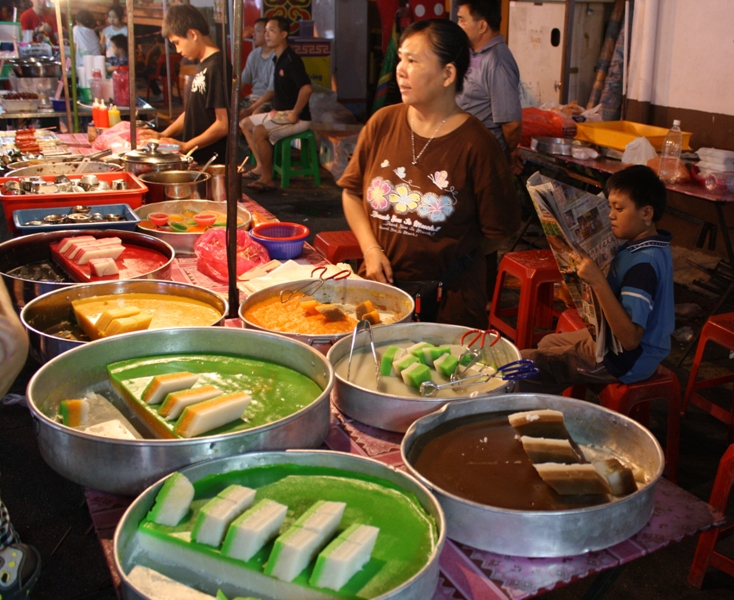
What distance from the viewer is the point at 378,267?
2.52 metres

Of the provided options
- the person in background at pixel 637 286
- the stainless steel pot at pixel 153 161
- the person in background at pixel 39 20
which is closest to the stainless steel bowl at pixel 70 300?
the person in background at pixel 637 286

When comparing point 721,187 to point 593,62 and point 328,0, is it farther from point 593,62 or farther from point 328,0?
point 328,0

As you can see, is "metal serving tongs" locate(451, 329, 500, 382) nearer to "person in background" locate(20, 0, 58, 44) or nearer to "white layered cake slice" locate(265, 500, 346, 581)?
"white layered cake slice" locate(265, 500, 346, 581)

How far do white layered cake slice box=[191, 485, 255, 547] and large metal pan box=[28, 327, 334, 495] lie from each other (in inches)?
5.6

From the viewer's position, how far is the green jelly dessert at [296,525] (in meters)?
1.05

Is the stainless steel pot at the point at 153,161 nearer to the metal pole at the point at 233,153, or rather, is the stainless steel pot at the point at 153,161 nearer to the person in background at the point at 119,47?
the metal pole at the point at 233,153

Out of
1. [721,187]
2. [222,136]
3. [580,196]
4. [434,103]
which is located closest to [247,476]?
[580,196]

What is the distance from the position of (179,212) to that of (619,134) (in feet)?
11.1

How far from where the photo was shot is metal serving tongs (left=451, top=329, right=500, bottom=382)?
1.68 m

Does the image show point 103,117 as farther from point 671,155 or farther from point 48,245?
point 671,155

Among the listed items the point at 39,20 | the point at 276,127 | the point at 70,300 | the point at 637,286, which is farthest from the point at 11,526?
the point at 39,20

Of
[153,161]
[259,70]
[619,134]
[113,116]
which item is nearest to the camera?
[153,161]

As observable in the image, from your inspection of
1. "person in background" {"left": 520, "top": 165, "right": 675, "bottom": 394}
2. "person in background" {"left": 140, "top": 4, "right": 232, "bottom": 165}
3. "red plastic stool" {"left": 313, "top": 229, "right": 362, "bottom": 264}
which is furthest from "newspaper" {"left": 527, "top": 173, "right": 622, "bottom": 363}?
"person in background" {"left": 140, "top": 4, "right": 232, "bottom": 165}

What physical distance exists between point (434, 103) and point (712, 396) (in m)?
2.38
